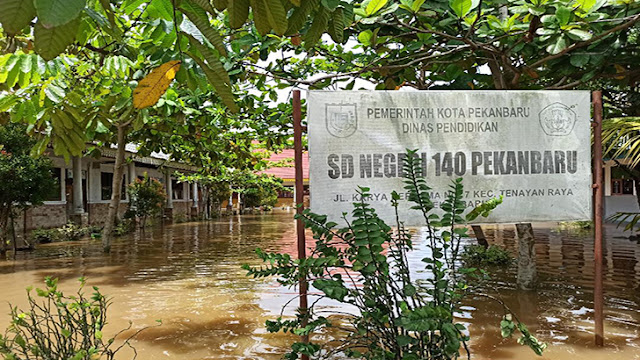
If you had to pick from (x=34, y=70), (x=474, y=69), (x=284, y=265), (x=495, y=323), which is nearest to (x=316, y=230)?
(x=284, y=265)

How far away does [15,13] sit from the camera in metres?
1.15

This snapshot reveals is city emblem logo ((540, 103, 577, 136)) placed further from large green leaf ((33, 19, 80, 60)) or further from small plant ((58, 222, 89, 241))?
small plant ((58, 222, 89, 241))

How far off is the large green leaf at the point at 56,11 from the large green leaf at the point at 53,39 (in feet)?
1.13

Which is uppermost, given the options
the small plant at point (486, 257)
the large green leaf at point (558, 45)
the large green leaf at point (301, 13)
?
the large green leaf at point (558, 45)

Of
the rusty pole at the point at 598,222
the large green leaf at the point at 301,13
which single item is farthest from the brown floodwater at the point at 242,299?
the large green leaf at the point at 301,13

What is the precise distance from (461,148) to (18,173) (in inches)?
412

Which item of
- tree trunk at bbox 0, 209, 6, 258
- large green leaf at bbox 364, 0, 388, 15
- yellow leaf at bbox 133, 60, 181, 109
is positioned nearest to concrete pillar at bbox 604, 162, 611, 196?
large green leaf at bbox 364, 0, 388, 15

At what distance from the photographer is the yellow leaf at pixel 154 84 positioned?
1.89 m

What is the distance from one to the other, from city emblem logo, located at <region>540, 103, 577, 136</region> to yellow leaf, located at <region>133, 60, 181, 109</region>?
310cm

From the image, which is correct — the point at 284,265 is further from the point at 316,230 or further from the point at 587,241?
the point at 587,241

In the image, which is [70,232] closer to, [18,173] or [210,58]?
[18,173]

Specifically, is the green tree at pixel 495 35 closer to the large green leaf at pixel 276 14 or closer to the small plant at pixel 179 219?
the large green leaf at pixel 276 14

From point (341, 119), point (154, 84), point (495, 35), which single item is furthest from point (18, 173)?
point (154, 84)

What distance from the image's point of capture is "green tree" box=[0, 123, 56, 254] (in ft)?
35.2
